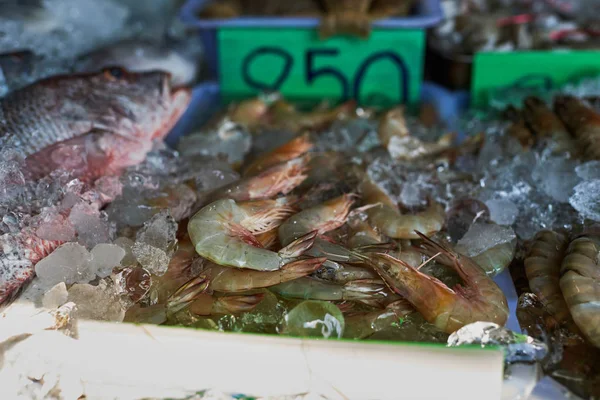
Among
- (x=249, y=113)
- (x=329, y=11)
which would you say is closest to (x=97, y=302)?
(x=249, y=113)

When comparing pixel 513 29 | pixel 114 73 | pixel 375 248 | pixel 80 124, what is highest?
pixel 513 29

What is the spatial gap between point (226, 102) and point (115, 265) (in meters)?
1.62

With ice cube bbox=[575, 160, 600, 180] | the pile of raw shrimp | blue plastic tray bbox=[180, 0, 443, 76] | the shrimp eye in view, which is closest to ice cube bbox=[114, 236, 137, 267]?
the pile of raw shrimp

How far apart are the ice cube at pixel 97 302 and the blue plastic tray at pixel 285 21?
1.69 meters

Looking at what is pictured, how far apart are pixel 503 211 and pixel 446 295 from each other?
53 centimetres

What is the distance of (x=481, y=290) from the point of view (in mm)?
1346

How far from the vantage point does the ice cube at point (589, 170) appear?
5.76ft

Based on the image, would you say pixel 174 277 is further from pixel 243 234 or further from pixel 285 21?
pixel 285 21

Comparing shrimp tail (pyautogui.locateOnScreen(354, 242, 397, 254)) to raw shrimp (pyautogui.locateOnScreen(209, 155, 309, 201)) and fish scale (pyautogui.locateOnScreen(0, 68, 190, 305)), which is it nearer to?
raw shrimp (pyautogui.locateOnScreen(209, 155, 309, 201))

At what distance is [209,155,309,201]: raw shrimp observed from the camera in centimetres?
166

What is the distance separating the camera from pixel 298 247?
137cm

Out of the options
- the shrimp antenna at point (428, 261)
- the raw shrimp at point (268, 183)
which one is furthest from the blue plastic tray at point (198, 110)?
the shrimp antenna at point (428, 261)

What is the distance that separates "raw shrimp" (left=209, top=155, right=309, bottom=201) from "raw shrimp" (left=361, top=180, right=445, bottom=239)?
283 millimetres

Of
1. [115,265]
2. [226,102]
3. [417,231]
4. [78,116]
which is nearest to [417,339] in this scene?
[417,231]
